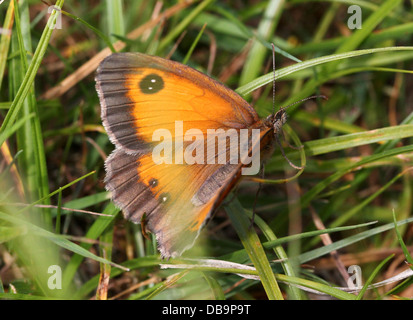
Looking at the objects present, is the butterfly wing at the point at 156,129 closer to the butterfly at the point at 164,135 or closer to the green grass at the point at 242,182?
the butterfly at the point at 164,135

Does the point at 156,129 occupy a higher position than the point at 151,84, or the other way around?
the point at 151,84

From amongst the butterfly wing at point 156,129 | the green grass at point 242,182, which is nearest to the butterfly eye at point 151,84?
the butterfly wing at point 156,129

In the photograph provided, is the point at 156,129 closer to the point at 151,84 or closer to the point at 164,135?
the point at 164,135

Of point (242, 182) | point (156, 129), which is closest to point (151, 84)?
point (156, 129)

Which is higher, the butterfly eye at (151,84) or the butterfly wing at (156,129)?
the butterfly eye at (151,84)

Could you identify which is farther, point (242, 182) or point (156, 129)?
point (242, 182)
